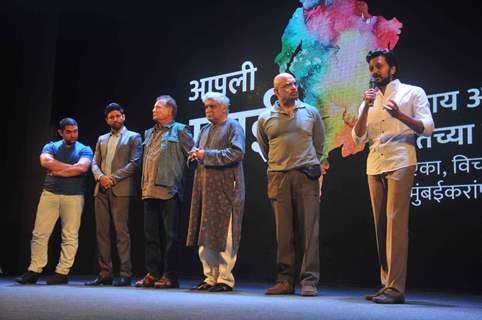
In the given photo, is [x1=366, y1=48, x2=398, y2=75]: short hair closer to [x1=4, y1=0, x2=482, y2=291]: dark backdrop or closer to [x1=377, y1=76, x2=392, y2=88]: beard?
[x1=377, y1=76, x2=392, y2=88]: beard

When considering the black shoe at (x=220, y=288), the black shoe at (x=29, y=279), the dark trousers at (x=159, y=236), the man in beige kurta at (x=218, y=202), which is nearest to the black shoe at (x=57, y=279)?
the black shoe at (x=29, y=279)

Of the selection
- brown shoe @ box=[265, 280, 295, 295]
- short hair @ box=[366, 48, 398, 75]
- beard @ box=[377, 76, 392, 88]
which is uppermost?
short hair @ box=[366, 48, 398, 75]

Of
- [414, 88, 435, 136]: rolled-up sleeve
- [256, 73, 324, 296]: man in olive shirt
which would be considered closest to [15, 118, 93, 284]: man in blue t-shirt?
[256, 73, 324, 296]: man in olive shirt

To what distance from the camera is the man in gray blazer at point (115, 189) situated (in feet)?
15.0

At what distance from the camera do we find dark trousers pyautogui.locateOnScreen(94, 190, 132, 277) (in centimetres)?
455

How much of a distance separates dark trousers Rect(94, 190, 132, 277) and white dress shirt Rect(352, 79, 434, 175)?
6.85ft

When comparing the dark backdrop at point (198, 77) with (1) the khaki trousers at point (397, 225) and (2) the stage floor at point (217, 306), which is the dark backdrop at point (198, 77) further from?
(1) the khaki trousers at point (397, 225)

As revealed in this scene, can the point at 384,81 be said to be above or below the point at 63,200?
above

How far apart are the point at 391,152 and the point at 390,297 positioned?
0.75 m

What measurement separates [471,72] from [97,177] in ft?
9.15

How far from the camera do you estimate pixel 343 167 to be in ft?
15.0

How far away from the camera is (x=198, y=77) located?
5578 mm

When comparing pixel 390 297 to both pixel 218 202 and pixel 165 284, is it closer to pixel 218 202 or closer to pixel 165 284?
pixel 218 202

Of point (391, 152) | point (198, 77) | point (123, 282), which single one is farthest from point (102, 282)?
point (391, 152)
